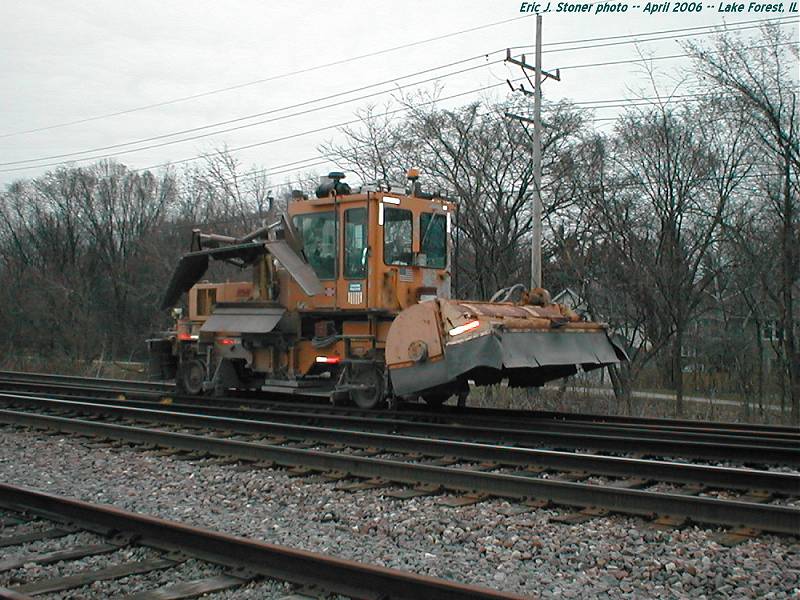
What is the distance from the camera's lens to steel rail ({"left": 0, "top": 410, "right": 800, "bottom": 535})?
20.1ft

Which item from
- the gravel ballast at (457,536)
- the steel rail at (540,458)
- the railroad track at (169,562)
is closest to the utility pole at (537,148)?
the steel rail at (540,458)

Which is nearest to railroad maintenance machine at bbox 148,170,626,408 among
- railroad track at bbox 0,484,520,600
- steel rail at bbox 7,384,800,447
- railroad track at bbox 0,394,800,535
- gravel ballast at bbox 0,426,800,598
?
steel rail at bbox 7,384,800,447

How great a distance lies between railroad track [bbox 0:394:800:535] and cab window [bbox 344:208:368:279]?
10.6ft

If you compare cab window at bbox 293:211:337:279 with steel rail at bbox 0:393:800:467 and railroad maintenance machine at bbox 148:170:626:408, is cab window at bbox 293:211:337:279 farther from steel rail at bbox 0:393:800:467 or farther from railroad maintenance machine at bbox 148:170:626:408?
steel rail at bbox 0:393:800:467

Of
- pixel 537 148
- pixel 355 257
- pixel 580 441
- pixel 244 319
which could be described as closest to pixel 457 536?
pixel 580 441

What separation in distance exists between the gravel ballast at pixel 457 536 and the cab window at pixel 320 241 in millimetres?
5457

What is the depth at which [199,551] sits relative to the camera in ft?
18.1

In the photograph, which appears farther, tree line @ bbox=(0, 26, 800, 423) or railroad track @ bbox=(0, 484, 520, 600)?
tree line @ bbox=(0, 26, 800, 423)

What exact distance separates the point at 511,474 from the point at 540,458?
1.44 ft

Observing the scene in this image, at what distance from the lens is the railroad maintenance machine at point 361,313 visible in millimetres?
11523

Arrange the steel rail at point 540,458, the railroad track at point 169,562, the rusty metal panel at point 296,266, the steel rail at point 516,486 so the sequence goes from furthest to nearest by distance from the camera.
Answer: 1. the rusty metal panel at point 296,266
2. the steel rail at point 540,458
3. the steel rail at point 516,486
4. the railroad track at point 169,562

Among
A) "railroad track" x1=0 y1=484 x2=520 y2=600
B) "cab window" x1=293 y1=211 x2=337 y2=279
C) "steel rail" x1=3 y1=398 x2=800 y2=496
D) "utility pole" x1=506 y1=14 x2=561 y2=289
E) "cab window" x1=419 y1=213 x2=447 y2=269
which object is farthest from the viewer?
"utility pole" x1=506 y1=14 x2=561 y2=289

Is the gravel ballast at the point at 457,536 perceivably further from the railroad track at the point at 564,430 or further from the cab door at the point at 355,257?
the cab door at the point at 355,257

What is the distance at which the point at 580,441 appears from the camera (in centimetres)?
971
